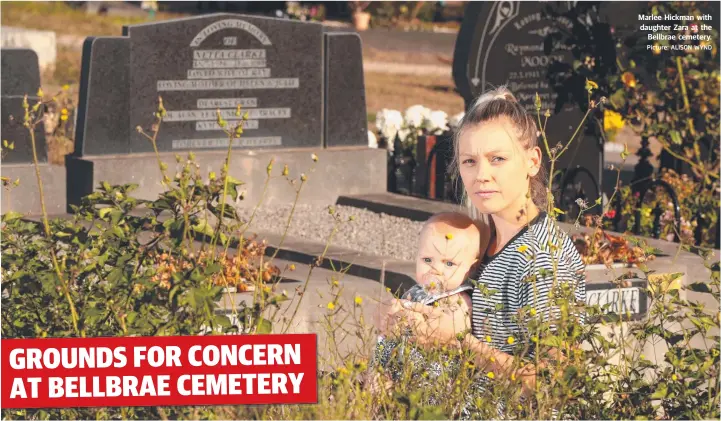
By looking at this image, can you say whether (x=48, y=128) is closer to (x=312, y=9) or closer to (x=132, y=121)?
(x=132, y=121)

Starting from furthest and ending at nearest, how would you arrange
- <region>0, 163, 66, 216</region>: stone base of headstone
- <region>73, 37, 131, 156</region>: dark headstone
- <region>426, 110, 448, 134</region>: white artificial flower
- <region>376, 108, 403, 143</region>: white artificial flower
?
<region>426, 110, 448, 134</region>: white artificial flower
<region>376, 108, 403, 143</region>: white artificial flower
<region>73, 37, 131, 156</region>: dark headstone
<region>0, 163, 66, 216</region>: stone base of headstone

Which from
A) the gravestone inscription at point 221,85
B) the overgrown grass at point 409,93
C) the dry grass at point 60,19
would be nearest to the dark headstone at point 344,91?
the gravestone inscription at point 221,85

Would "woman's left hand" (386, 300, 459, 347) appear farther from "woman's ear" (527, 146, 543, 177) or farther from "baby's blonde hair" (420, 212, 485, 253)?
"woman's ear" (527, 146, 543, 177)

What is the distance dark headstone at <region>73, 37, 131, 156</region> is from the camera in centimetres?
983

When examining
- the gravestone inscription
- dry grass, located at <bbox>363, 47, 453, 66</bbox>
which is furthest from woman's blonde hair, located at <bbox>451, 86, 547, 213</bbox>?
dry grass, located at <bbox>363, 47, 453, 66</bbox>

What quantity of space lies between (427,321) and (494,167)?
0.49 meters

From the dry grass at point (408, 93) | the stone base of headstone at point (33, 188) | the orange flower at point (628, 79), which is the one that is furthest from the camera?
the dry grass at point (408, 93)

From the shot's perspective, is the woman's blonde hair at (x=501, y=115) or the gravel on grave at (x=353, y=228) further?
the gravel on grave at (x=353, y=228)

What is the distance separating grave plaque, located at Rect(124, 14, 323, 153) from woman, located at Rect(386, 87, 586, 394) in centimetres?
697

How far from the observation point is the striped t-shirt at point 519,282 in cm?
329

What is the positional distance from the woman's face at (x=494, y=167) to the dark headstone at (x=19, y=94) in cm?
689

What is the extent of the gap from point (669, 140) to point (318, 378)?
678cm

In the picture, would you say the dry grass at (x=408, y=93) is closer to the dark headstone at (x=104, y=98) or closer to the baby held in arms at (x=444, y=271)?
the dark headstone at (x=104, y=98)

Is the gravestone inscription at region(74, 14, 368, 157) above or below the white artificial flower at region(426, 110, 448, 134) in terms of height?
above
